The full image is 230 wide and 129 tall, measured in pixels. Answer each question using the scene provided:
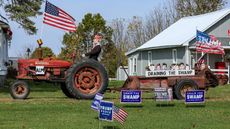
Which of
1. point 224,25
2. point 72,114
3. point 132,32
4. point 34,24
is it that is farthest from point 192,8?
point 72,114

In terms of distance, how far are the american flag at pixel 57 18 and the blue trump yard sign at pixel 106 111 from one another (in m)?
9.45

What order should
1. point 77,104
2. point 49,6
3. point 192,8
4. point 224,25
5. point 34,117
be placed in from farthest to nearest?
point 192,8 < point 224,25 < point 49,6 < point 77,104 < point 34,117

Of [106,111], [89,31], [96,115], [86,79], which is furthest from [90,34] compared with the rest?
[106,111]

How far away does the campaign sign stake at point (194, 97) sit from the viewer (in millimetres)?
16328

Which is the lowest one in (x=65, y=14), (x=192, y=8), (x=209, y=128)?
(x=209, y=128)

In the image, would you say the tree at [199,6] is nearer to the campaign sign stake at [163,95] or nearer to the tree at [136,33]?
the tree at [136,33]

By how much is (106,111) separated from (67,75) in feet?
24.7

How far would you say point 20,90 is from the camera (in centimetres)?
1842

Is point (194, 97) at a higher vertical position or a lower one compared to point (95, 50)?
lower

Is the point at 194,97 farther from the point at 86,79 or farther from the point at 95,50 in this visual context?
the point at 86,79

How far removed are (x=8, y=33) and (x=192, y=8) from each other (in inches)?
1325

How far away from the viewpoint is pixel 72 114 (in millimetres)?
13953

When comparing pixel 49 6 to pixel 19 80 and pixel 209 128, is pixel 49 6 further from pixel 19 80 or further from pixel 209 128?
pixel 209 128

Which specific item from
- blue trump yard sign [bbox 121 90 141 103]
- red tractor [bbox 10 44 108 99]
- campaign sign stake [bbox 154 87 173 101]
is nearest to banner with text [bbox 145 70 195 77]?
red tractor [bbox 10 44 108 99]
